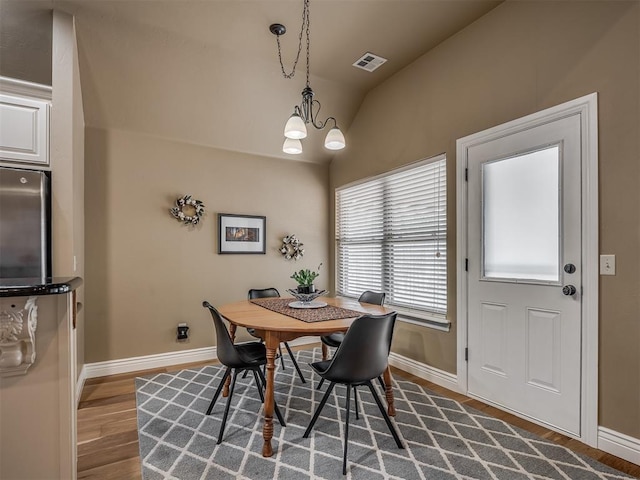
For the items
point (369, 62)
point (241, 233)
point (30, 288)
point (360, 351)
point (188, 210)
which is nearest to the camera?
point (30, 288)

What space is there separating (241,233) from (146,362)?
163 centimetres

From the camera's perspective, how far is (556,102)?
2299 millimetres

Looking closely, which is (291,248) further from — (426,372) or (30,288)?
(30,288)

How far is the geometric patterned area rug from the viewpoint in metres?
1.87

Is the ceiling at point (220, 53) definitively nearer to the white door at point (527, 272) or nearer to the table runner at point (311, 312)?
the white door at point (527, 272)

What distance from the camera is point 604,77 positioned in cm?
208

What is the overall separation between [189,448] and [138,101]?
2.98 meters

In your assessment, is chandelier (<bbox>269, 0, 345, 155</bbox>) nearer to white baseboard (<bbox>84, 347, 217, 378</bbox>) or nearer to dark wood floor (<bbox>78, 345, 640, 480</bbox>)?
dark wood floor (<bbox>78, 345, 640, 480</bbox>)

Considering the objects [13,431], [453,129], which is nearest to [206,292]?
[13,431]

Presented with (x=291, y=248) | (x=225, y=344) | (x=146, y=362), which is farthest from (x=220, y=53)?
(x=146, y=362)

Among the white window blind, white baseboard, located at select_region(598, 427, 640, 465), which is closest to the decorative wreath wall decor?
the white window blind

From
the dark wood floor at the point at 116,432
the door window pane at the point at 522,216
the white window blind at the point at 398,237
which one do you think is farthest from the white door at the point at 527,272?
the white window blind at the point at 398,237

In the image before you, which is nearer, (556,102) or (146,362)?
(556,102)

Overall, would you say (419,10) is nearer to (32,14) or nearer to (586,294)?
(586,294)
